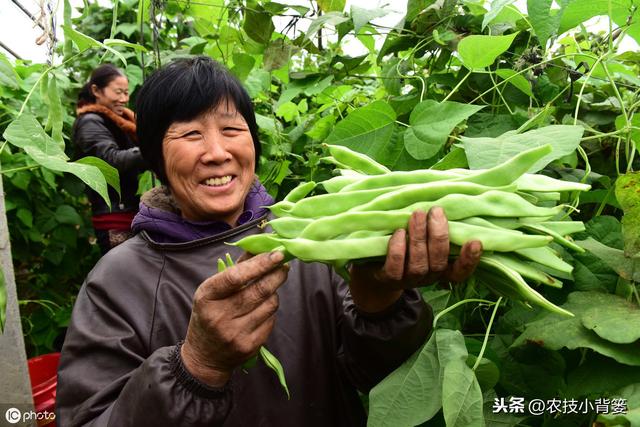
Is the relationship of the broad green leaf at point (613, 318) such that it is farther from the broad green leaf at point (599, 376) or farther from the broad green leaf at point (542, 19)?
the broad green leaf at point (542, 19)

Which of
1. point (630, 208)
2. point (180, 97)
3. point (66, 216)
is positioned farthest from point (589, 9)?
point (66, 216)

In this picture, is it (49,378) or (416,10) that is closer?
(416,10)

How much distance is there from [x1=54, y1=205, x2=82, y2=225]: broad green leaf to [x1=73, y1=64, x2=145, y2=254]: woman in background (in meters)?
0.36

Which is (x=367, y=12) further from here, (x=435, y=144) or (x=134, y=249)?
(x=134, y=249)

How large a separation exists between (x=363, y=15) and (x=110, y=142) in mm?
2378

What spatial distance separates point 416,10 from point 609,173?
2.14 ft

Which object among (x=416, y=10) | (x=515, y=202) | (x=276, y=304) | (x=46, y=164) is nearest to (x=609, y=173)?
→ (x=416, y=10)

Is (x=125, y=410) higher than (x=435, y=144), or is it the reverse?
(x=435, y=144)

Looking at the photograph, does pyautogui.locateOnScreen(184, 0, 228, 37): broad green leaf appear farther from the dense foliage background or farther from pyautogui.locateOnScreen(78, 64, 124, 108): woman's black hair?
pyautogui.locateOnScreen(78, 64, 124, 108): woman's black hair

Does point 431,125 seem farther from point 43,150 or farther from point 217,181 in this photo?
point 43,150

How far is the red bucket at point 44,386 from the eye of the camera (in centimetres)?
247

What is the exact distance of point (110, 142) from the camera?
11.7 feet

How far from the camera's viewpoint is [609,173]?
1592mm

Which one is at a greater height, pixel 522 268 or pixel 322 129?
pixel 522 268
